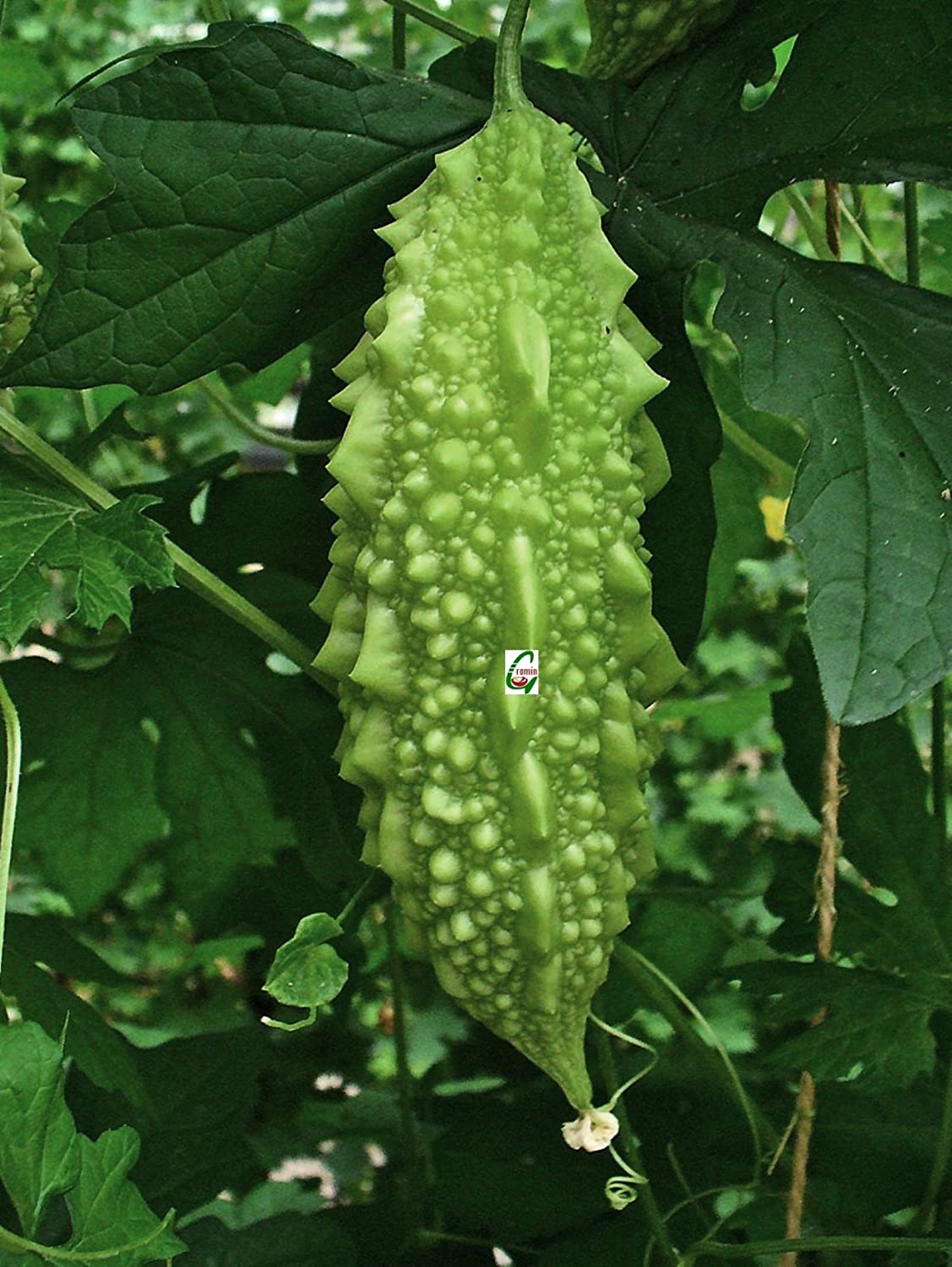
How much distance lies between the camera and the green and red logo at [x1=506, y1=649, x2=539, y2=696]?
67cm

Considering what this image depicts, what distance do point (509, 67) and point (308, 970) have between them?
0.49 meters

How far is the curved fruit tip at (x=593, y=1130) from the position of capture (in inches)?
27.7

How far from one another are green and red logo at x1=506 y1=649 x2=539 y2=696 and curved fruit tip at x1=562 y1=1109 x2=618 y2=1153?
0.23 m

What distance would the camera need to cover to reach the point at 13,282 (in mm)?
839

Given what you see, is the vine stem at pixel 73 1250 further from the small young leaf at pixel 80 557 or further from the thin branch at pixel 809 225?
the thin branch at pixel 809 225

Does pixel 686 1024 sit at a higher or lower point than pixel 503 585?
lower

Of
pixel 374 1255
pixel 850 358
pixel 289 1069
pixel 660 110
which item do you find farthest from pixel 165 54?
pixel 289 1069

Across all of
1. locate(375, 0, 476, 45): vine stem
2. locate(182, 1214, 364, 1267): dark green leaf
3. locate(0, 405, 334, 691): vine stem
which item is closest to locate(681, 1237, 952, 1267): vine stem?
locate(182, 1214, 364, 1267): dark green leaf

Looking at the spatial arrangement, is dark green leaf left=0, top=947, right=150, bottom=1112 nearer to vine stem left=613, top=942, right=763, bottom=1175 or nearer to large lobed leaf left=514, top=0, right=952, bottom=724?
vine stem left=613, top=942, right=763, bottom=1175

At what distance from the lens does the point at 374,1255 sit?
1126 millimetres

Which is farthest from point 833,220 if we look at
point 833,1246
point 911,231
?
point 833,1246

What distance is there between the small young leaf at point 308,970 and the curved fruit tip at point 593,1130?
0.14 m

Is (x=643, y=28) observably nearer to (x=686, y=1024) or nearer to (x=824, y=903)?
(x=824, y=903)

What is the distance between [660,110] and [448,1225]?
94 cm
